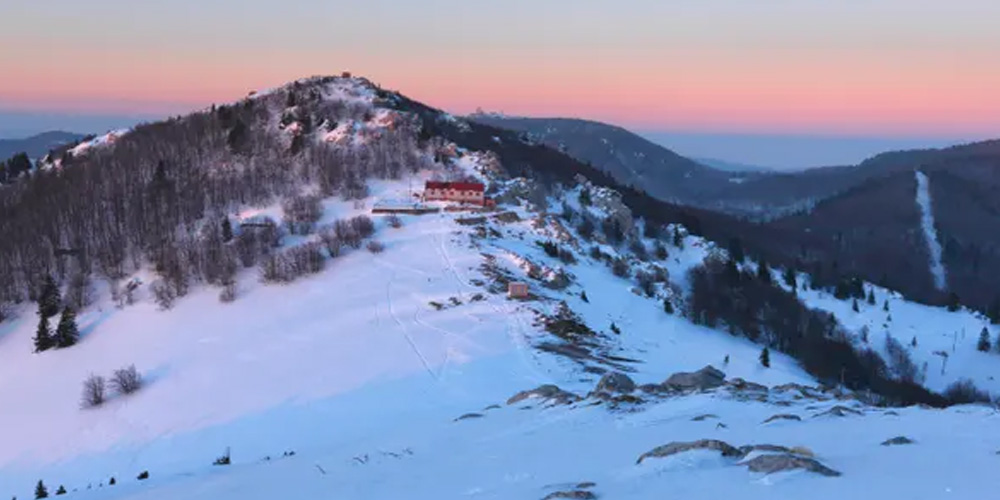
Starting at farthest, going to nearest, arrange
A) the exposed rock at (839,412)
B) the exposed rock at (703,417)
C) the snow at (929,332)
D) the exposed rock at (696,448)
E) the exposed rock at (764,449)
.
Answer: the snow at (929,332), the exposed rock at (703,417), the exposed rock at (839,412), the exposed rock at (696,448), the exposed rock at (764,449)

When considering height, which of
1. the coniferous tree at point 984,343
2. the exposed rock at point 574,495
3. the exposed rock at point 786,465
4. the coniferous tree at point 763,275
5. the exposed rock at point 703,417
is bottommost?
the coniferous tree at point 984,343

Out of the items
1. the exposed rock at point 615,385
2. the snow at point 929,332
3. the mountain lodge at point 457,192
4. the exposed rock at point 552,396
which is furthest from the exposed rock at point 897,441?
the snow at point 929,332

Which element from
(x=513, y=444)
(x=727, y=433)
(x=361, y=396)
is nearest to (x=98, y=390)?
(x=361, y=396)

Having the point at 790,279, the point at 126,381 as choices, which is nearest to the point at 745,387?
the point at 126,381

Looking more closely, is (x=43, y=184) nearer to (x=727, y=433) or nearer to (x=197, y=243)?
(x=197, y=243)

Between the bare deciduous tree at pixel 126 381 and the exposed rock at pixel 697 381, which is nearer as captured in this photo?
the exposed rock at pixel 697 381

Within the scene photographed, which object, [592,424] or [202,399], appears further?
[202,399]

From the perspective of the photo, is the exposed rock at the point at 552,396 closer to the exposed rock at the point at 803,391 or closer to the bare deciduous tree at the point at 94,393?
the exposed rock at the point at 803,391
